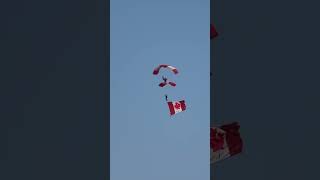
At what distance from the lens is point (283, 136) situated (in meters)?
1.33

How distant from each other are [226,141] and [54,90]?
25.8 inches

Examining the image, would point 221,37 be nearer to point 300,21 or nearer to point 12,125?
point 300,21

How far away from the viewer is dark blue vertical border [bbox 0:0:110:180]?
1.17m

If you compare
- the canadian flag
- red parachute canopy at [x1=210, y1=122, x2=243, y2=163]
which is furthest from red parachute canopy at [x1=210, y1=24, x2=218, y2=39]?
the canadian flag

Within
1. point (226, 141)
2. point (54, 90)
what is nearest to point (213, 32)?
point (226, 141)

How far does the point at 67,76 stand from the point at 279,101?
75 cm

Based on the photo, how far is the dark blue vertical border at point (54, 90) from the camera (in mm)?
1171

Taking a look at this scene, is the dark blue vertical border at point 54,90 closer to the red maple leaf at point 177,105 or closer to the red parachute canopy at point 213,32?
the red parachute canopy at point 213,32

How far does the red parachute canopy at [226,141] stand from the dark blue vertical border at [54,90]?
16.3 inches

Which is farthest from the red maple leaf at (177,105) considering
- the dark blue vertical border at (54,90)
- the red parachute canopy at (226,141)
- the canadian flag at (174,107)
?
the dark blue vertical border at (54,90)

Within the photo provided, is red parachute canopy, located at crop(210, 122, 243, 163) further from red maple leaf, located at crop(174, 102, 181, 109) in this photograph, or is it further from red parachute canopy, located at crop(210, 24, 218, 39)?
red maple leaf, located at crop(174, 102, 181, 109)

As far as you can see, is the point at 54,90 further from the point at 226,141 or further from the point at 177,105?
the point at 177,105

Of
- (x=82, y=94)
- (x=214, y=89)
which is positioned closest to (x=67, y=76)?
(x=82, y=94)

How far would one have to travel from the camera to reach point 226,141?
4.56 ft
